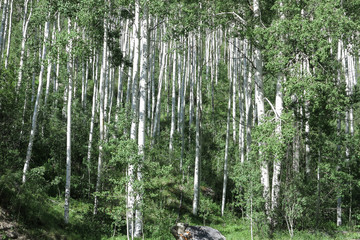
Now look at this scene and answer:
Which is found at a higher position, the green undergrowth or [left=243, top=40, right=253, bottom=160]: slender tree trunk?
[left=243, top=40, right=253, bottom=160]: slender tree trunk

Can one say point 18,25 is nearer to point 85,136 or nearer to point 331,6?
point 85,136

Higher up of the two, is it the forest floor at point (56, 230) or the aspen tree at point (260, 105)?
the aspen tree at point (260, 105)

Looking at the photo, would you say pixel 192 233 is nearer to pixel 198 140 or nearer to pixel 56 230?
pixel 56 230

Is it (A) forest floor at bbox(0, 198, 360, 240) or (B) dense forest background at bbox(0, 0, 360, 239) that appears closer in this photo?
(B) dense forest background at bbox(0, 0, 360, 239)

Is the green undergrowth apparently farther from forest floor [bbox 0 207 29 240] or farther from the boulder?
the boulder

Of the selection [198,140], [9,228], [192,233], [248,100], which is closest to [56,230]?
[9,228]

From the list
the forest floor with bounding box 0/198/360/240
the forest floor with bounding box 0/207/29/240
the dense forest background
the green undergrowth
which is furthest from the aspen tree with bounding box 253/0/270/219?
the forest floor with bounding box 0/207/29/240

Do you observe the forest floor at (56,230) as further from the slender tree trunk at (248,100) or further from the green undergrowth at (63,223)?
the slender tree trunk at (248,100)

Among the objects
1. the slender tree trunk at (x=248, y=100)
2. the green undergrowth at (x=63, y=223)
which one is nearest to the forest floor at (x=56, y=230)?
the green undergrowth at (x=63, y=223)

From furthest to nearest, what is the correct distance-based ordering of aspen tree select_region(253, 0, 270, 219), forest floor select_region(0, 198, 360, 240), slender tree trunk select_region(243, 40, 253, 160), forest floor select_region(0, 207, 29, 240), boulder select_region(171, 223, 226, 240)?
slender tree trunk select_region(243, 40, 253, 160), aspen tree select_region(253, 0, 270, 219), forest floor select_region(0, 198, 360, 240), boulder select_region(171, 223, 226, 240), forest floor select_region(0, 207, 29, 240)

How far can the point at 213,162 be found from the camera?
20.2 m

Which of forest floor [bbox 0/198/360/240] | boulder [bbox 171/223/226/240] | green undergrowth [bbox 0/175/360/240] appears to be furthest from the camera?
green undergrowth [bbox 0/175/360/240]

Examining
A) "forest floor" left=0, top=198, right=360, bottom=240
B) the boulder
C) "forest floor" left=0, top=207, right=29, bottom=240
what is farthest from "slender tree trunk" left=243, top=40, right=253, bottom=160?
"forest floor" left=0, top=207, right=29, bottom=240

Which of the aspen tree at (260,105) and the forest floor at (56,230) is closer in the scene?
the forest floor at (56,230)
